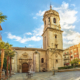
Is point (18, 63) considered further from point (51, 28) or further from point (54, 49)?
point (51, 28)

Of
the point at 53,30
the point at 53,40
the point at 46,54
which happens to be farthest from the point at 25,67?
the point at 53,30

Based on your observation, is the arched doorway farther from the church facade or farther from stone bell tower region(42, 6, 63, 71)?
stone bell tower region(42, 6, 63, 71)

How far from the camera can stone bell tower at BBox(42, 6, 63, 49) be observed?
30.9 metres

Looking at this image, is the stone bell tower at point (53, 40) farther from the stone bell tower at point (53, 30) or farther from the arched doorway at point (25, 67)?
the arched doorway at point (25, 67)

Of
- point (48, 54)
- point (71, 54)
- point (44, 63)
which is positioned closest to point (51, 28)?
point (48, 54)

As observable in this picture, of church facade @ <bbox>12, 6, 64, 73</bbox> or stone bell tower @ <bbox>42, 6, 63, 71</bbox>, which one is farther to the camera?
stone bell tower @ <bbox>42, 6, 63, 71</bbox>

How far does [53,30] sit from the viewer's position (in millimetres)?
31828

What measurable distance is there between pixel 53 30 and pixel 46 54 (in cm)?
841

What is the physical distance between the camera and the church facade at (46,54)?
93.4 feet

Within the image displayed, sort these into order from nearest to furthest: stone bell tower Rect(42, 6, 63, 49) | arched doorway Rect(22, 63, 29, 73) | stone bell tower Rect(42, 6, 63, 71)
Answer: arched doorway Rect(22, 63, 29, 73)
stone bell tower Rect(42, 6, 63, 71)
stone bell tower Rect(42, 6, 63, 49)

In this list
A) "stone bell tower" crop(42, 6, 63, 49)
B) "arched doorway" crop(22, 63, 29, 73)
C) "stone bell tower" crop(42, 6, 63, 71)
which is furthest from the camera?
"stone bell tower" crop(42, 6, 63, 49)

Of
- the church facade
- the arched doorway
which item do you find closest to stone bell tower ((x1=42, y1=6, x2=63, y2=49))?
the church facade

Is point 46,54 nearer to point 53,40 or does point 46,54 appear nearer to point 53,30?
point 53,40

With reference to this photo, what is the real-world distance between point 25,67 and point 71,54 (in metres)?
33.2
